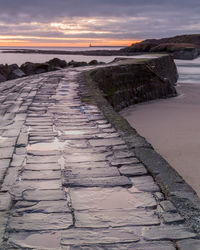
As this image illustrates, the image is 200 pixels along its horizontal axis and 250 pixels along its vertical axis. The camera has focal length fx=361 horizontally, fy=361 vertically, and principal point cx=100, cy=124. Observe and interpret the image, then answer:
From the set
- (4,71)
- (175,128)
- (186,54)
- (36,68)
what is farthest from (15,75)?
(186,54)

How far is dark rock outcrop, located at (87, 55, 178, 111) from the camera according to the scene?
11.8 m

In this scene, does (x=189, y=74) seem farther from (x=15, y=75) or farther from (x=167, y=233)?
(x=167, y=233)

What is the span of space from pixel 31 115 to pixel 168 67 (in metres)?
16.4

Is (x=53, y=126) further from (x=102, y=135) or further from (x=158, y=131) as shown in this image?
(x=158, y=131)

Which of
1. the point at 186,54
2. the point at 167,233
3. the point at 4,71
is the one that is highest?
the point at 167,233

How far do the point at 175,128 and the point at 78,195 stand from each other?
5742mm

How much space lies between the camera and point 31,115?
5.81 m

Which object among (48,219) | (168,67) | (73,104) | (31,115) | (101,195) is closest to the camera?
(48,219)

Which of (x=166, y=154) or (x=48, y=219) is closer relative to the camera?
(x=48, y=219)

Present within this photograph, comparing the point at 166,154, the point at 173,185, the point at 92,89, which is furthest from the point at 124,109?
the point at 173,185

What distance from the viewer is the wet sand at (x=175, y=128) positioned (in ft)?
18.2

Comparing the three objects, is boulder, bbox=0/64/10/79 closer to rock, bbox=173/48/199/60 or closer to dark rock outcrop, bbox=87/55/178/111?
dark rock outcrop, bbox=87/55/178/111

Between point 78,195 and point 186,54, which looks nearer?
point 78,195

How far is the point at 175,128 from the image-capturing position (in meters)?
8.34
